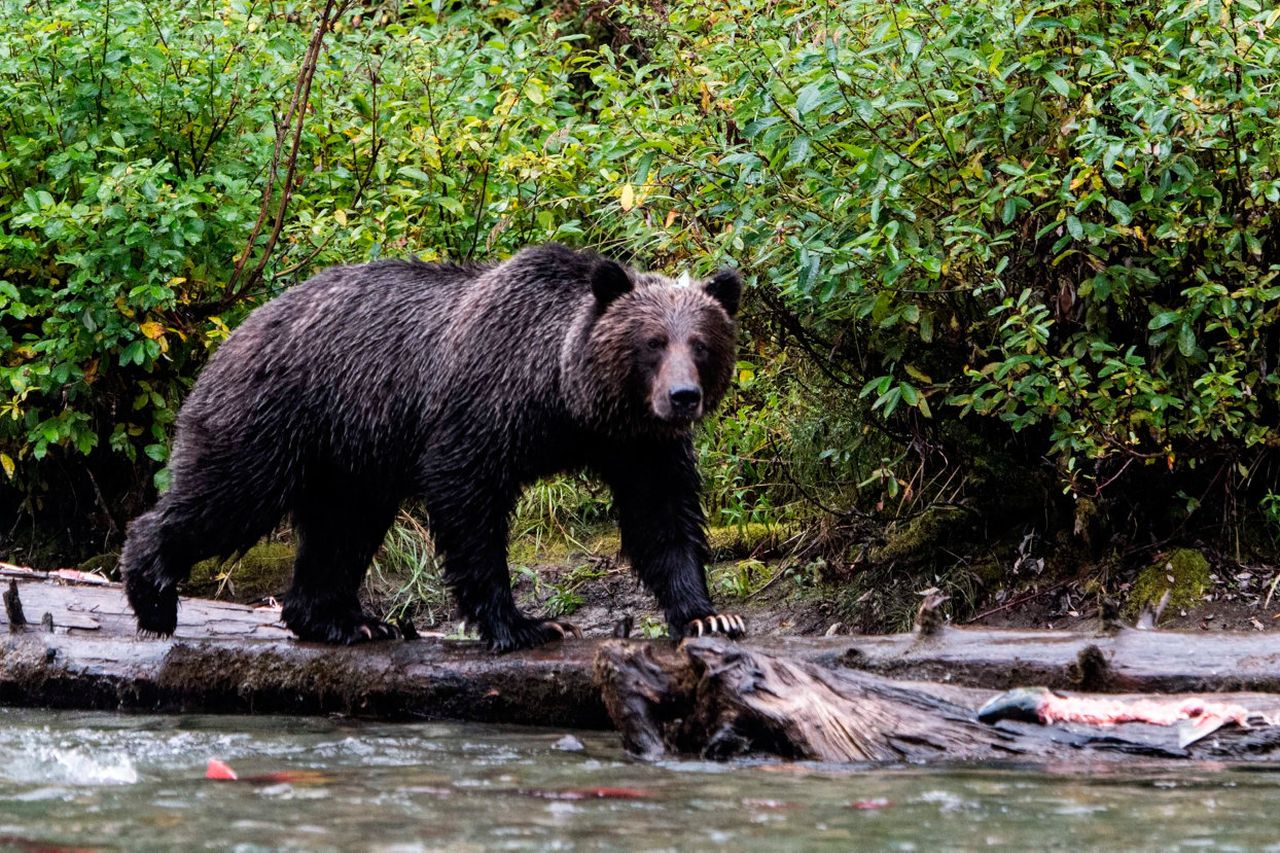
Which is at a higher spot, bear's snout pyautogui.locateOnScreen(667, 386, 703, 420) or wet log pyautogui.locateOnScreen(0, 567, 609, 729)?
bear's snout pyautogui.locateOnScreen(667, 386, 703, 420)

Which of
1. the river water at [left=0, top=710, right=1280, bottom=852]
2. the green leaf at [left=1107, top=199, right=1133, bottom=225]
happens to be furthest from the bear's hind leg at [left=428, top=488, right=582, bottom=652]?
the green leaf at [left=1107, top=199, right=1133, bottom=225]

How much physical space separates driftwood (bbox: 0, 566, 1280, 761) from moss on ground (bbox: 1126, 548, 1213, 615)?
6.77 ft

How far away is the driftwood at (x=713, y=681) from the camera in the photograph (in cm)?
519

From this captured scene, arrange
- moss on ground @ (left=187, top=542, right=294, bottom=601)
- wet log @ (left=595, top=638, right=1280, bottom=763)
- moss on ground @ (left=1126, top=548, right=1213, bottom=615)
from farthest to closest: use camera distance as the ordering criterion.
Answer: moss on ground @ (left=187, top=542, right=294, bottom=601) < moss on ground @ (left=1126, top=548, right=1213, bottom=615) < wet log @ (left=595, top=638, right=1280, bottom=763)

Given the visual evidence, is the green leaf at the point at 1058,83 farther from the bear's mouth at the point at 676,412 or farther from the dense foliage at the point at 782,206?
the bear's mouth at the point at 676,412

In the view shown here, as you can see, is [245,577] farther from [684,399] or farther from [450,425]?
[684,399]

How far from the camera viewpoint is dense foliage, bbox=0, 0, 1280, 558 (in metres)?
6.99

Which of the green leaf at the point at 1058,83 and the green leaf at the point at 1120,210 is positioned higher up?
the green leaf at the point at 1058,83

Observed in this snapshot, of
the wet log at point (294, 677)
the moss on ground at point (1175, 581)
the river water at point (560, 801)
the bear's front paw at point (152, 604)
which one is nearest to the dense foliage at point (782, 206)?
the moss on ground at point (1175, 581)

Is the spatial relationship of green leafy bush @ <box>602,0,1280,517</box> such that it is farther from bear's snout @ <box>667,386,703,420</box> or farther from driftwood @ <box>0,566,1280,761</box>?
driftwood @ <box>0,566,1280,761</box>

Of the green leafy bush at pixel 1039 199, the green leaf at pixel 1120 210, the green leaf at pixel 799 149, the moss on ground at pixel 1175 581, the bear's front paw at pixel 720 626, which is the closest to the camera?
the bear's front paw at pixel 720 626

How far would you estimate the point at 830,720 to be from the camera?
5.21 metres

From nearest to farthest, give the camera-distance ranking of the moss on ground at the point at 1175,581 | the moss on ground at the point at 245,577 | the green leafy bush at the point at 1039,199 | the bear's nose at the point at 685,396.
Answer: the bear's nose at the point at 685,396 → the green leafy bush at the point at 1039,199 → the moss on ground at the point at 1175,581 → the moss on ground at the point at 245,577

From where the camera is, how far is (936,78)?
7137 millimetres
